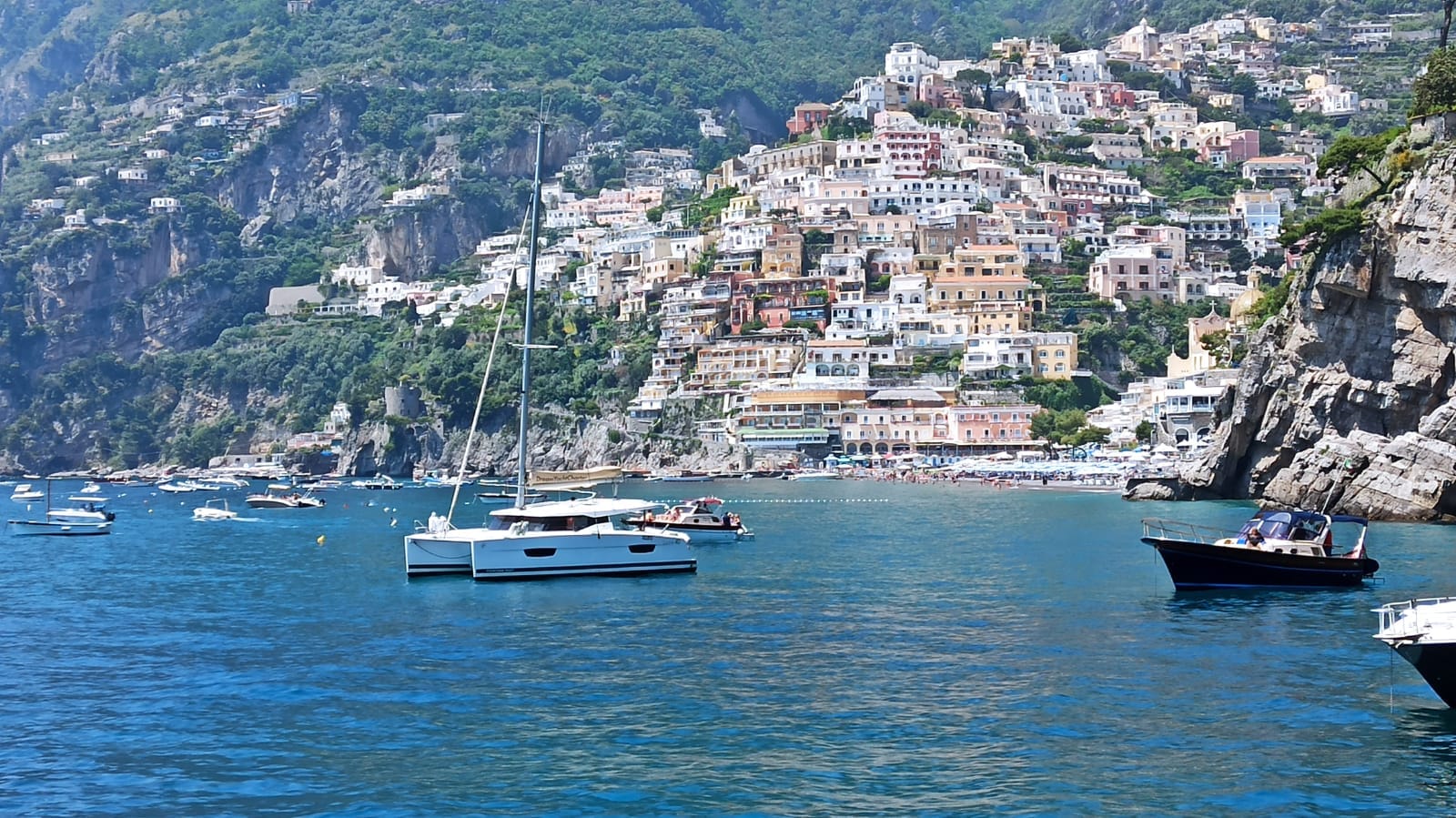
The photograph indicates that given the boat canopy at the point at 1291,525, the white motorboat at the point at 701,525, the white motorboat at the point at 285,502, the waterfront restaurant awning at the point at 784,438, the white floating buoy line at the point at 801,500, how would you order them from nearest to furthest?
the boat canopy at the point at 1291,525
the white motorboat at the point at 701,525
the white floating buoy line at the point at 801,500
the white motorboat at the point at 285,502
the waterfront restaurant awning at the point at 784,438

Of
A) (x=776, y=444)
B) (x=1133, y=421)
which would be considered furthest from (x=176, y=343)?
(x=1133, y=421)

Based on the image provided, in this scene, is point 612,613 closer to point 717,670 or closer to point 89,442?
point 717,670

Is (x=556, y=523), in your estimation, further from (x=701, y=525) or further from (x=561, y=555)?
(x=701, y=525)

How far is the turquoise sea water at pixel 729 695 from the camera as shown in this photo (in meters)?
21.2

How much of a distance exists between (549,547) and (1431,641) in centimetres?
2341

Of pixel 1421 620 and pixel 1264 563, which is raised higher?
pixel 1421 620

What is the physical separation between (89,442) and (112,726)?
138 meters

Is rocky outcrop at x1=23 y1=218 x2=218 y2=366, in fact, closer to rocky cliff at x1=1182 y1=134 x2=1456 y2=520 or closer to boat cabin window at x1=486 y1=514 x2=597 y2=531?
rocky cliff at x1=1182 y1=134 x2=1456 y2=520

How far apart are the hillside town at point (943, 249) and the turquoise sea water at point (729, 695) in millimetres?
60640

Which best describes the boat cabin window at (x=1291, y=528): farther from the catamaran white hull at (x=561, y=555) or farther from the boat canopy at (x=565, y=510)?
the boat canopy at (x=565, y=510)

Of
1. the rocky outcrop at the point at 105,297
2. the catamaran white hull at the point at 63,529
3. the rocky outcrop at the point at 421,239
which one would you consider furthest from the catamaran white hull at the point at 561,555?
the rocky outcrop at the point at 105,297

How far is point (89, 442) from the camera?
511 feet

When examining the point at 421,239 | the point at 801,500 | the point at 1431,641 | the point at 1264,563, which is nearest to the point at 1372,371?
the point at 801,500

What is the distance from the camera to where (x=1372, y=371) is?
6506 cm
